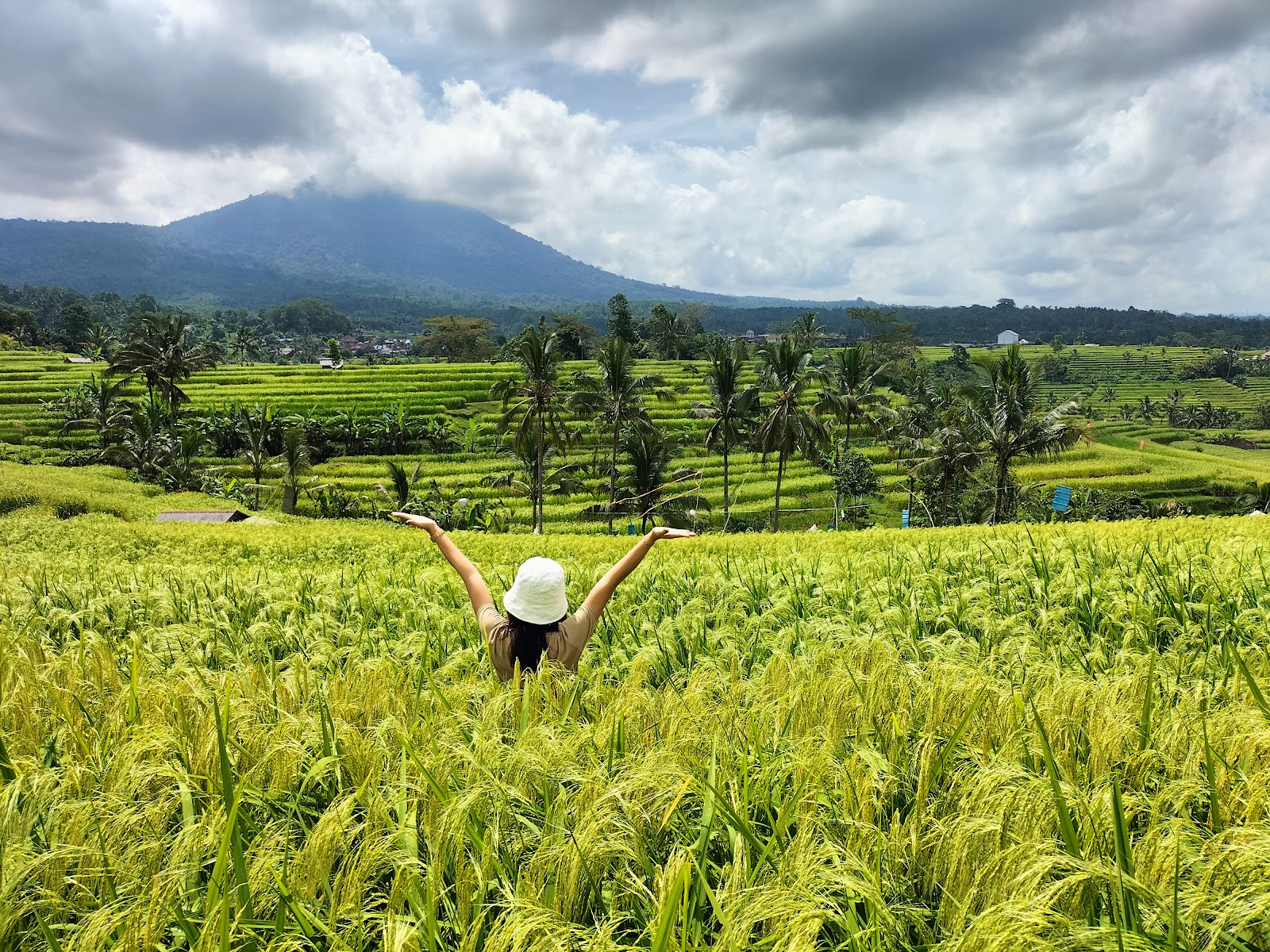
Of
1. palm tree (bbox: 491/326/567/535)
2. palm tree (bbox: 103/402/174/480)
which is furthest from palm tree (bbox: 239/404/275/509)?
palm tree (bbox: 491/326/567/535)

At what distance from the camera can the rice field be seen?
1.61 metres

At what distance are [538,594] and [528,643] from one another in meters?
0.27

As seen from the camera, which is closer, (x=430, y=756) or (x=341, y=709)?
(x=430, y=756)

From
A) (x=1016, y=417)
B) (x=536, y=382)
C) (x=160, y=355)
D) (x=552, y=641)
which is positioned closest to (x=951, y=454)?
(x=1016, y=417)

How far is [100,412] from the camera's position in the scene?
39344 millimetres

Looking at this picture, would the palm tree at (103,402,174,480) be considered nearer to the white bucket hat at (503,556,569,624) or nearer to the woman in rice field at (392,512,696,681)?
the woman in rice field at (392,512,696,681)

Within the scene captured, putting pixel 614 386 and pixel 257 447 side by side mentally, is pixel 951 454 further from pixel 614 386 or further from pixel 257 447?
pixel 257 447

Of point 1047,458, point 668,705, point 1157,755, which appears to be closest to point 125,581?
point 668,705

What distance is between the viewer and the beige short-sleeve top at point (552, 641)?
3.46 m

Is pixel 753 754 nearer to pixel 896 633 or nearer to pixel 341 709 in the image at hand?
pixel 341 709

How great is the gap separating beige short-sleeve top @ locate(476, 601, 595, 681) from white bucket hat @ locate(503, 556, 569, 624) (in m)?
0.11

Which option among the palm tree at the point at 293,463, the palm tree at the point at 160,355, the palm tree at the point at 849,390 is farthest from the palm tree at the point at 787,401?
the palm tree at the point at 160,355

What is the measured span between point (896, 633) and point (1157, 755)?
1822 millimetres

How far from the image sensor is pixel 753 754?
248 cm
